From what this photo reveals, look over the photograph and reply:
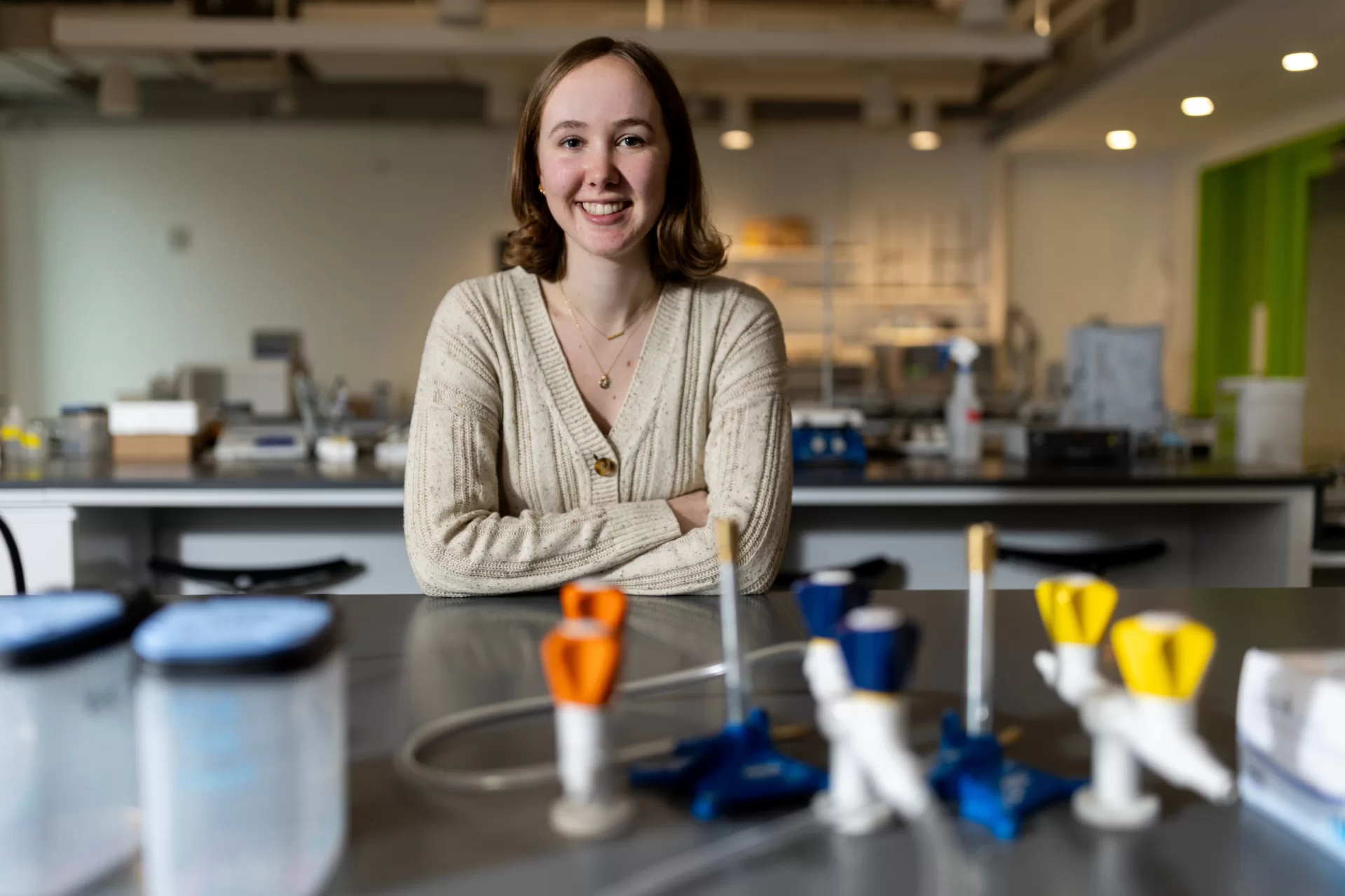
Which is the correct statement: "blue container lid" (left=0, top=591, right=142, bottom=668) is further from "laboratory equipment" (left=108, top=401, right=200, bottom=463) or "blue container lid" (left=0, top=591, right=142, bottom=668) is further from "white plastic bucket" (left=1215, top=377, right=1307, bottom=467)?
"white plastic bucket" (left=1215, top=377, right=1307, bottom=467)

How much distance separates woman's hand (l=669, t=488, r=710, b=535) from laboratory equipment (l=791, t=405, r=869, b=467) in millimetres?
1469

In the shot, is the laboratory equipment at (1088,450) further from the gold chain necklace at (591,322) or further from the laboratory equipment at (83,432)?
the laboratory equipment at (83,432)

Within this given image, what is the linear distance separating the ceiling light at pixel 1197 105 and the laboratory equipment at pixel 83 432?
5275 mm

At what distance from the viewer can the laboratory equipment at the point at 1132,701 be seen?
0.67 meters

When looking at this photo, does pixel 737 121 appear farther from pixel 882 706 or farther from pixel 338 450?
pixel 882 706

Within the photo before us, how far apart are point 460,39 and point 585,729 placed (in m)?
5.14

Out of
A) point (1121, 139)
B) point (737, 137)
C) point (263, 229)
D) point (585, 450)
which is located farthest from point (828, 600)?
point (263, 229)

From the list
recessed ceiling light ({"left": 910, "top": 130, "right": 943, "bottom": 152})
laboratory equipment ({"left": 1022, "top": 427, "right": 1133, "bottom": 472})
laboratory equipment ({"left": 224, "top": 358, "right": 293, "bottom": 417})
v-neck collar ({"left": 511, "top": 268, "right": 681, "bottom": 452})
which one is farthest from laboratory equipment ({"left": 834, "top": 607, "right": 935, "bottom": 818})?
recessed ceiling light ({"left": 910, "top": 130, "right": 943, "bottom": 152})

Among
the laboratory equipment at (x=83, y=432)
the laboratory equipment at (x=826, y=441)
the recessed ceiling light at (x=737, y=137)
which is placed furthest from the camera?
the recessed ceiling light at (x=737, y=137)

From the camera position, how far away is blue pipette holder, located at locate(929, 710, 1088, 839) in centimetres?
70

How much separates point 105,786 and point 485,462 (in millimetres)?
967

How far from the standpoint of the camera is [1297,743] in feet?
2.32

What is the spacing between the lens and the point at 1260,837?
0.71 meters

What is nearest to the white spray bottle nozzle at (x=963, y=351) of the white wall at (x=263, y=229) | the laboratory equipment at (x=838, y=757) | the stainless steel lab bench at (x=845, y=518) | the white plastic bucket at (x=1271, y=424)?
the stainless steel lab bench at (x=845, y=518)
